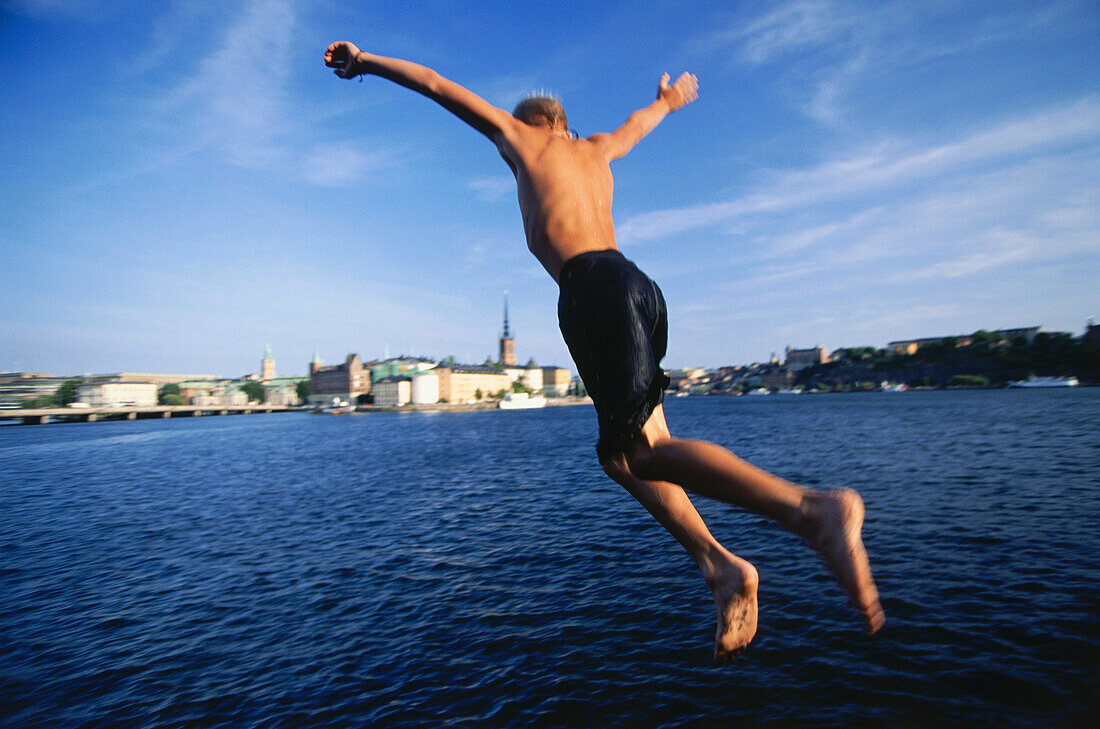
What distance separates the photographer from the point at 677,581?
12.8 m

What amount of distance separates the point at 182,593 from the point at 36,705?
16.5 feet

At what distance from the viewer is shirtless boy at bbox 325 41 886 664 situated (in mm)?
2191

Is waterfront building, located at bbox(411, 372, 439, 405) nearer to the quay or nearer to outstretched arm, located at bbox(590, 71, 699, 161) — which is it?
the quay

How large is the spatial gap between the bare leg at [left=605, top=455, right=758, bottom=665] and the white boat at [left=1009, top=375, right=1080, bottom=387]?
7243 inches

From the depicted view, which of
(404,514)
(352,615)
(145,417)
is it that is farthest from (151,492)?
(145,417)

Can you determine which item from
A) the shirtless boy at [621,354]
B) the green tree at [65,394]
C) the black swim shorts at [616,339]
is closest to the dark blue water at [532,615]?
the shirtless boy at [621,354]

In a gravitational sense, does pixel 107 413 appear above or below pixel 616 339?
below

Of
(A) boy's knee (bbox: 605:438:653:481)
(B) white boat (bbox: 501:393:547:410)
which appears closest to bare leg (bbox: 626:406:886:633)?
(A) boy's knee (bbox: 605:438:653:481)

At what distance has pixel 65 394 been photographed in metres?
170

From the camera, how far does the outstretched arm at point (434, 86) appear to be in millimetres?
2779

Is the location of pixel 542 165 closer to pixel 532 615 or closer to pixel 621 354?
pixel 621 354

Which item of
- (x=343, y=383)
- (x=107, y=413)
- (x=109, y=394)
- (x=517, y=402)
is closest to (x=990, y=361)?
(x=517, y=402)

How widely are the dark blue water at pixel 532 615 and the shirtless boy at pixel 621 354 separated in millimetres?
6366

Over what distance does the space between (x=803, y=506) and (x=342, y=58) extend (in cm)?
301
